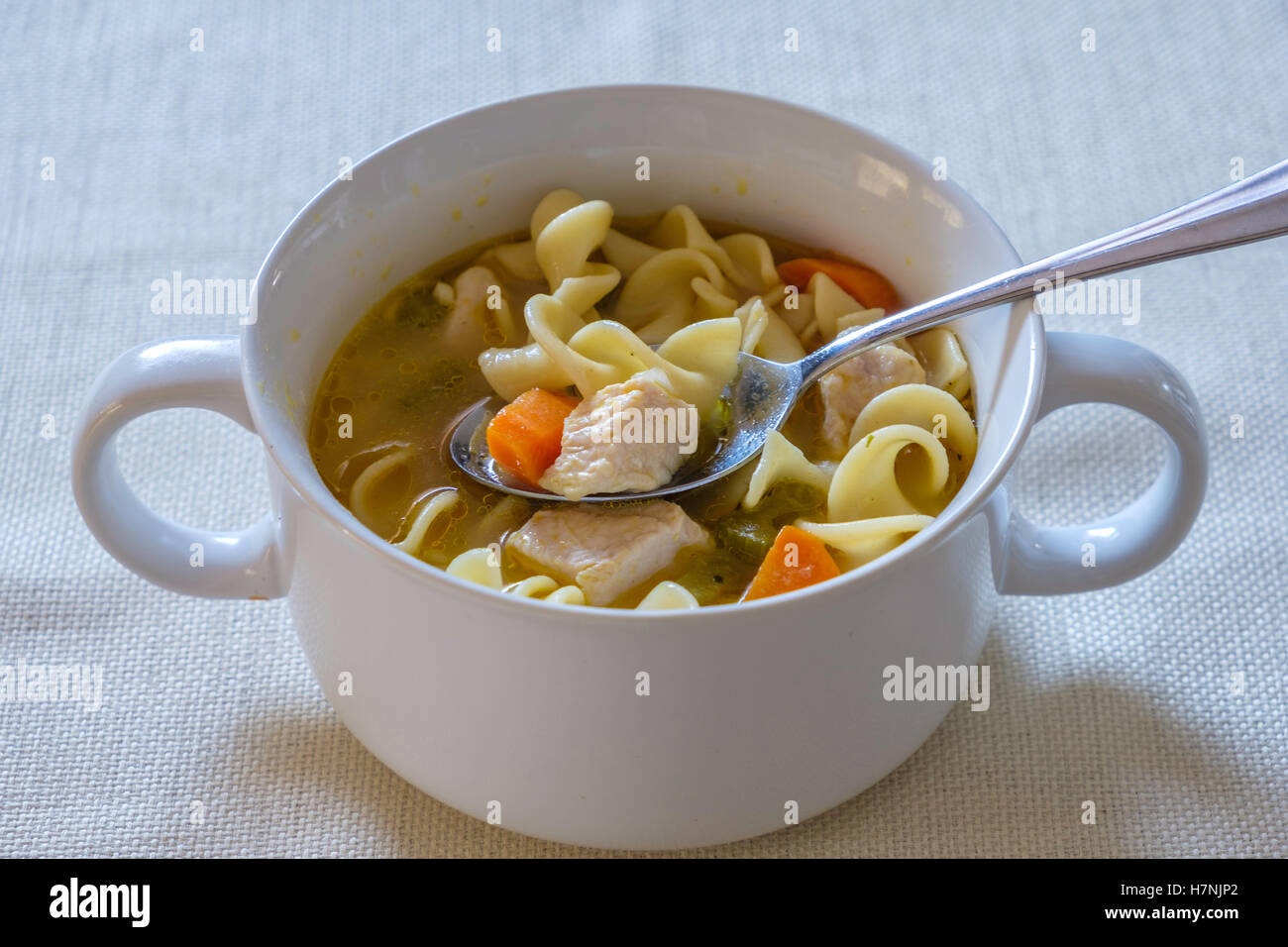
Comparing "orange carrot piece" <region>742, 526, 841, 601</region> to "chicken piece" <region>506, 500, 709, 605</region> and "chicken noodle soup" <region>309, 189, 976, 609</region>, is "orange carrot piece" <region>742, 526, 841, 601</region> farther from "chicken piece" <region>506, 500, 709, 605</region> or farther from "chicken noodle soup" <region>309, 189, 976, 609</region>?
"chicken piece" <region>506, 500, 709, 605</region>

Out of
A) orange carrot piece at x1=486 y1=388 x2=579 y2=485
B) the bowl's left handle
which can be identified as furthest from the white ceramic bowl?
orange carrot piece at x1=486 y1=388 x2=579 y2=485

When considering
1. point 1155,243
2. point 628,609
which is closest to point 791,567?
point 628,609

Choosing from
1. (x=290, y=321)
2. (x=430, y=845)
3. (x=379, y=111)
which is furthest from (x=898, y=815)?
(x=379, y=111)

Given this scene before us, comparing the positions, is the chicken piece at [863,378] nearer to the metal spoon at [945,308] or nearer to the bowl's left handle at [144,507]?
the metal spoon at [945,308]

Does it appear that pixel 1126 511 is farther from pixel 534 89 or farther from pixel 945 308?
pixel 534 89

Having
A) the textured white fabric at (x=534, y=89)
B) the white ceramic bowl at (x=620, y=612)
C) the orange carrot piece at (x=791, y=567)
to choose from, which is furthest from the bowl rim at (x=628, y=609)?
the textured white fabric at (x=534, y=89)

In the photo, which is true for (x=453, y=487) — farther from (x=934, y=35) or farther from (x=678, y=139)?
(x=934, y=35)
